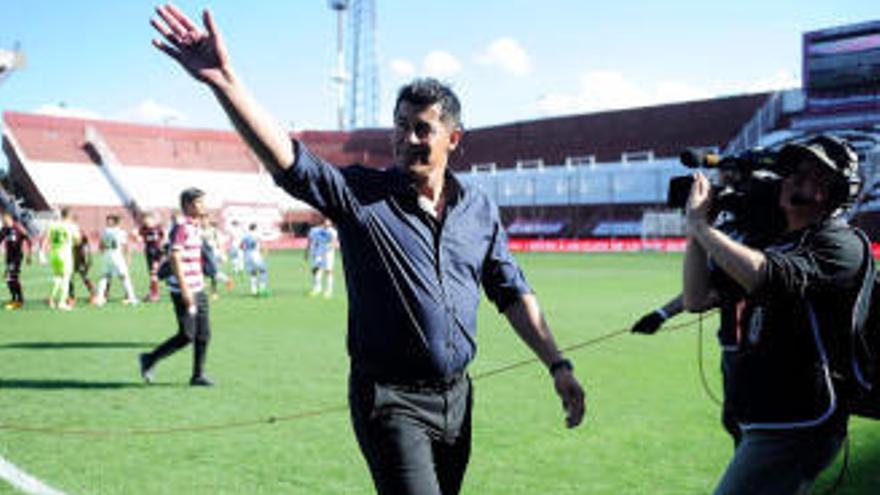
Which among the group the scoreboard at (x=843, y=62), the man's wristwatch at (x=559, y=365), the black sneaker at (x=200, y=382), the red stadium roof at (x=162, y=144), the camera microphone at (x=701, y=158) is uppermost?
the scoreboard at (x=843, y=62)

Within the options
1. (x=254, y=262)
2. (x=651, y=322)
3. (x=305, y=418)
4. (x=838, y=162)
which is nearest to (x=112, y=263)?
(x=254, y=262)

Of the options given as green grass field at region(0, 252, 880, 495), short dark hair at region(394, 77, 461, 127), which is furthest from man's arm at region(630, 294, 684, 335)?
short dark hair at region(394, 77, 461, 127)

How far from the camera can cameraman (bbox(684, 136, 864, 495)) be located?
103 inches

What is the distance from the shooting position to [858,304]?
2.69 metres

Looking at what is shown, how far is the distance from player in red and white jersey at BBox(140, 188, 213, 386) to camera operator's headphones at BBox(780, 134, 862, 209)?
6.40m

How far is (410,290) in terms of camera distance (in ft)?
9.27

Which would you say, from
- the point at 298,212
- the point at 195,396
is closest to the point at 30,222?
the point at 298,212

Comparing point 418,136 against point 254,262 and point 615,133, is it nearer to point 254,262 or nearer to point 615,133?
point 254,262

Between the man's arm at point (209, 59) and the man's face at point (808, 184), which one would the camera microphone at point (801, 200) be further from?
the man's arm at point (209, 59)

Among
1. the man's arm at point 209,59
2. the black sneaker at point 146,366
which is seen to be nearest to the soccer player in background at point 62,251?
the black sneaker at point 146,366

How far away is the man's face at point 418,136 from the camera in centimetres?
293

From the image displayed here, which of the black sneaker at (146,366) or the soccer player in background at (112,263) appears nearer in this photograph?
the black sneaker at (146,366)

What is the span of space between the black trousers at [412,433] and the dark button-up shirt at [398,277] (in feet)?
0.23

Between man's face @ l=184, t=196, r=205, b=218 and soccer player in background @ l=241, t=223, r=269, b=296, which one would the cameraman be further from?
soccer player in background @ l=241, t=223, r=269, b=296
